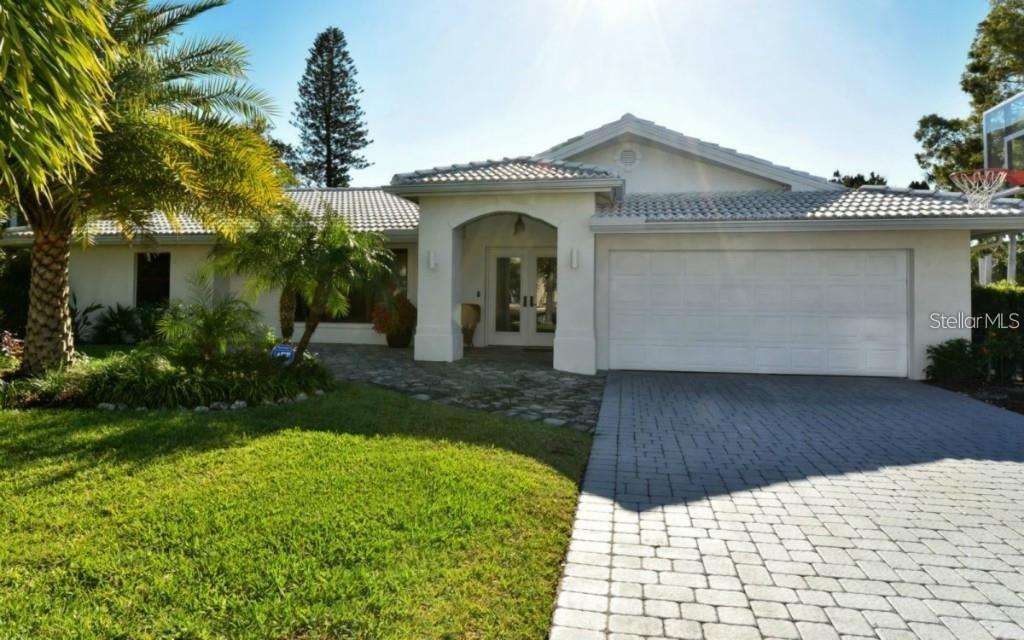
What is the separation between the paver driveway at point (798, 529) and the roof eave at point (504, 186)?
5420 mm

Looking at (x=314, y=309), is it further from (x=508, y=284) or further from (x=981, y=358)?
(x=981, y=358)

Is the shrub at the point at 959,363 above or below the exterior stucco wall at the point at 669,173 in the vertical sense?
below

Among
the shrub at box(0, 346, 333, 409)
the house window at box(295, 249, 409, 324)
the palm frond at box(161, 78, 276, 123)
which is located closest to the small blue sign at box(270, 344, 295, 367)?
the shrub at box(0, 346, 333, 409)

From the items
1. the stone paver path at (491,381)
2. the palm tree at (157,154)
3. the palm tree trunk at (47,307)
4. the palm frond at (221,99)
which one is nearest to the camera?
the palm tree at (157,154)

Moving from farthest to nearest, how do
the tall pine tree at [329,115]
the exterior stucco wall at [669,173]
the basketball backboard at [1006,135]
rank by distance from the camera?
the tall pine tree at [329,115] < the basketball backboard at [1006,135] < the exterior stucco wall at [669,173]

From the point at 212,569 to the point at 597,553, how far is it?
231cm

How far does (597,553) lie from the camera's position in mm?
3576

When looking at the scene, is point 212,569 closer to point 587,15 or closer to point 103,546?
point 103,546

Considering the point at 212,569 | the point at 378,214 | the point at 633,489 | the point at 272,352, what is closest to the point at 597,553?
the point at 633,489

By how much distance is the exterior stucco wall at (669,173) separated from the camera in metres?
15.8

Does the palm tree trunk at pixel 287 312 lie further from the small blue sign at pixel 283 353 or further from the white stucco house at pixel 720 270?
the white stucco house at pixel 720 270

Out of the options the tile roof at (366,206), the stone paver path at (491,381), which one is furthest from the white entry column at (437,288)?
the tile roof at (366,206)

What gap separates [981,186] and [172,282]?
21307 millimetres

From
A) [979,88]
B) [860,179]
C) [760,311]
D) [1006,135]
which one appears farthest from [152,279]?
[860,179]
